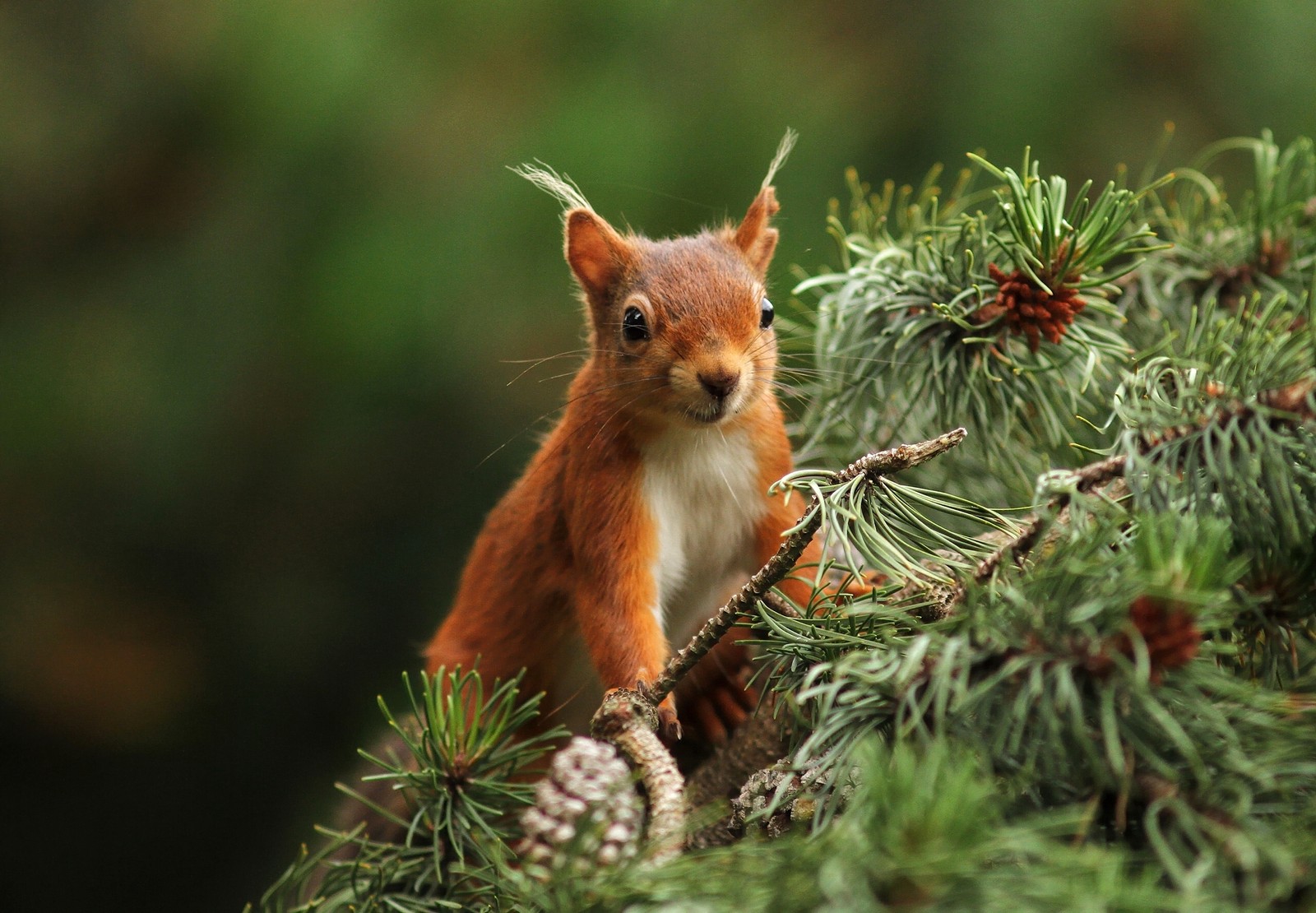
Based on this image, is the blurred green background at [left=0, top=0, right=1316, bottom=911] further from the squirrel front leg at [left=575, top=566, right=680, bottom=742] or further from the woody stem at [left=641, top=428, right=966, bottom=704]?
the woody stem at [left=641, top=428, right=966, bottom=704]

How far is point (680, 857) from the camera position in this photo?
1.76 feet

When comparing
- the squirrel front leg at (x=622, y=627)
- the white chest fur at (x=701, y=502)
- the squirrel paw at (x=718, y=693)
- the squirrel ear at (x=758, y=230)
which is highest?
the squirrel ear at (x=758, y=230)

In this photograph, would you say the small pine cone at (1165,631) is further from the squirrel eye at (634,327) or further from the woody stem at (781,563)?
A: the squirrel eye at (634,327)

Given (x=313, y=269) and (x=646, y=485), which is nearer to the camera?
(x=646, y=485)

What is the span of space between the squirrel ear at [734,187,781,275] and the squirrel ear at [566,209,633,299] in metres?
0.12

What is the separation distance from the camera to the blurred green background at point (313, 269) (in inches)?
71.9

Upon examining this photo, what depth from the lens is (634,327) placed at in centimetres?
108

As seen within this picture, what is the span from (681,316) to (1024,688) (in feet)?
2.03

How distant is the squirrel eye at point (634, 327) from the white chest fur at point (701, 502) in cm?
11

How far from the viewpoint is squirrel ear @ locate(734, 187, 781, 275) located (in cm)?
117

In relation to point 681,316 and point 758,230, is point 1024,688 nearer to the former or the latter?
point 681,316

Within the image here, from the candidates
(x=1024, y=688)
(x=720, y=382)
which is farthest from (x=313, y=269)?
(x=1024, y=688)

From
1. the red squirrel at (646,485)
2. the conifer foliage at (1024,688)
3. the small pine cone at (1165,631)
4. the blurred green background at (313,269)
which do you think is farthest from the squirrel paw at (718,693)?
the blurred green background at (313,269)

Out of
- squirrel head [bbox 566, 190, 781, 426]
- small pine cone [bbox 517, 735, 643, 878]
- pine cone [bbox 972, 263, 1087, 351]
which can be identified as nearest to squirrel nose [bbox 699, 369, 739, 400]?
squirrel head [bbox 566, 190, 781, 426]
